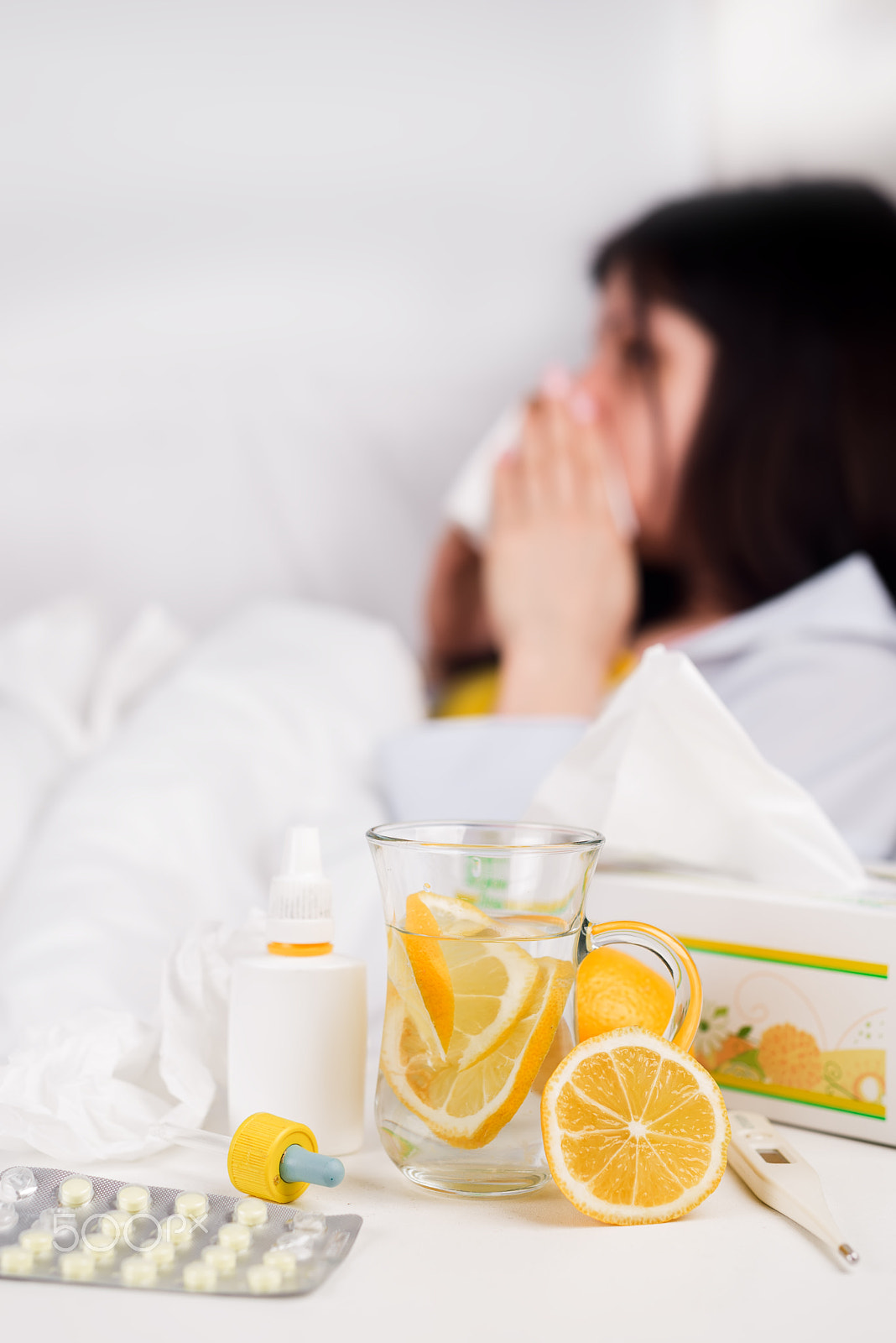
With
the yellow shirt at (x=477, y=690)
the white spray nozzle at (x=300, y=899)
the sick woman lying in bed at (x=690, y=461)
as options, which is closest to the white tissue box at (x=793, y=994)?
the white spray nozzle at (x=300, y=899)

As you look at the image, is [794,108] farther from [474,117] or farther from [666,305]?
[474,117]

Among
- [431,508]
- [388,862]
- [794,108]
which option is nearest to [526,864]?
[388,862]

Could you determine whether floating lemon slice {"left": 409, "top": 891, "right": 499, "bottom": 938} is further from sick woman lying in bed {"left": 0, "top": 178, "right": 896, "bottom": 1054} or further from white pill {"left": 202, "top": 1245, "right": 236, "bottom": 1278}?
sick woman lying in bed {"left": 0, "top": 178, "right": 896, "bottom": 1054}

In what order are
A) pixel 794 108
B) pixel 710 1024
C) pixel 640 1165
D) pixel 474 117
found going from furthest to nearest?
pixel 474 117
pixel 794 108
pixel 710 1024
pixel 640 1165

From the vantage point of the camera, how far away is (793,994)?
0.62 metres

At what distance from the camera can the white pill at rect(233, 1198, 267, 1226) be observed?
1.45 feet

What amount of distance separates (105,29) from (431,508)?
0.75 metres

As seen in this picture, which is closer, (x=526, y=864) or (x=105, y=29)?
(x=526, y=864)

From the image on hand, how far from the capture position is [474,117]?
142 centimetres

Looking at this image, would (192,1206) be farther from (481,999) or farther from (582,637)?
(582,637)

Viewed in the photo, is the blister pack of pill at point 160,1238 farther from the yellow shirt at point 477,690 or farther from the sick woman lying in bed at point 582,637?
the yellow shirt at point 477,690

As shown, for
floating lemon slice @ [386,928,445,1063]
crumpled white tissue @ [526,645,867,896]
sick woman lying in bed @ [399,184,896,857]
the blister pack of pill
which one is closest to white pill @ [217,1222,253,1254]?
the blister pack of pill

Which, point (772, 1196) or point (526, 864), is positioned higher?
point (526, 864)

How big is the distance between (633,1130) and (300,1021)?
17 cm
